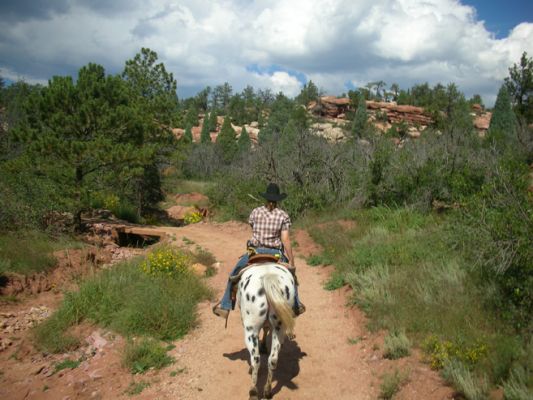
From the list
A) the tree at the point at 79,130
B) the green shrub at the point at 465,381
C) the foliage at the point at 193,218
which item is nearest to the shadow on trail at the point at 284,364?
the green shrub at the point at 465,381

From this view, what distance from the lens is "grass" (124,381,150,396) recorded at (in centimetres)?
481

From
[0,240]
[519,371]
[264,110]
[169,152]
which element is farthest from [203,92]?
[519,371]

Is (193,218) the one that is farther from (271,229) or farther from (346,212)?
(271,229)

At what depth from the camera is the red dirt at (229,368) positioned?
186 inches

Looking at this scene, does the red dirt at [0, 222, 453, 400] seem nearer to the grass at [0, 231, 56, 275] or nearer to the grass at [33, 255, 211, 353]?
the grass at [33, 255, 211, 353]

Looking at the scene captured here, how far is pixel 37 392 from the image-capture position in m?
5.17

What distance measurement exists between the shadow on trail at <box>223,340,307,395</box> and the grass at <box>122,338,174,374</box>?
0.94 meters

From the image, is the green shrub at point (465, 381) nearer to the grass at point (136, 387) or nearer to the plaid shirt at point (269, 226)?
the plaid shirt at point (269, 226)

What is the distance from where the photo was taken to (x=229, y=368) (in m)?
5.29

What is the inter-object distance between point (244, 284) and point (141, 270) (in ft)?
15.8

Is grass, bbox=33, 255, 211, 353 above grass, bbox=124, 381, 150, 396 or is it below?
above

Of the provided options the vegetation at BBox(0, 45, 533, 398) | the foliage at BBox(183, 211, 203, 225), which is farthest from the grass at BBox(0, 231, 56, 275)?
the foliage at BBox(183, 211, 203, 225)

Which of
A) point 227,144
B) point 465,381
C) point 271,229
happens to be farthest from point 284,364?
point 227,144

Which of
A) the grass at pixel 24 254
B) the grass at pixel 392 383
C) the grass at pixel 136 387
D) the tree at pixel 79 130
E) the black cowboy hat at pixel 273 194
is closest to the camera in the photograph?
the grass at pixel 392 383
